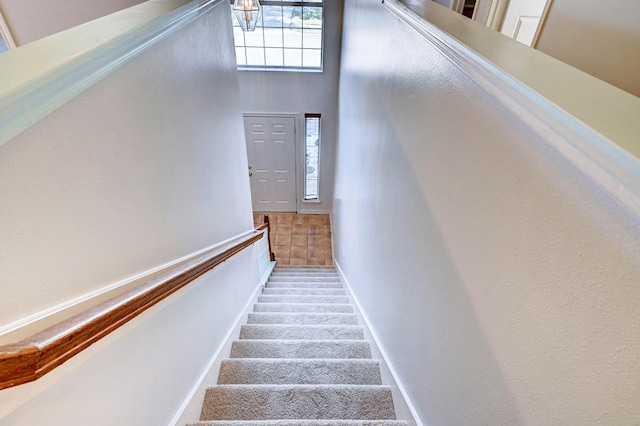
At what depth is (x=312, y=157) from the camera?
16.7ft

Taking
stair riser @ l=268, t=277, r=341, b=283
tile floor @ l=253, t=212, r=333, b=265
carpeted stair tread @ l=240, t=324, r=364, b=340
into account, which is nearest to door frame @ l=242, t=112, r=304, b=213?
tile floor @ l=253, t=212, r=333, b=265

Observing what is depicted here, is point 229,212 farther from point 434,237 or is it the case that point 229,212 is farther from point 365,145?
point 434,237

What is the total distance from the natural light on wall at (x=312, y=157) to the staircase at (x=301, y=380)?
10.4 feet

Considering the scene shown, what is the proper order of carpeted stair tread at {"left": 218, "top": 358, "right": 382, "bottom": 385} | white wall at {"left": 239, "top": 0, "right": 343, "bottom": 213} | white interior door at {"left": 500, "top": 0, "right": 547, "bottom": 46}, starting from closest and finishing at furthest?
carpeted stair tread at {"left": 218, "top": 358, "right": 382, "bottom": 385}
white interior door at {"left": 500, "top": 0, "right": 547, "bottom": 46}
white wall at {"left": 239, "top": 0, "right": 343, "bottom": 213}

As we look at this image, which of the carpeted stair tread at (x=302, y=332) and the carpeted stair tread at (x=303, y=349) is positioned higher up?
the carpeted stair tread at (x=303, y=349)

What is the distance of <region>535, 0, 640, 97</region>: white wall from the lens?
979 millimetres

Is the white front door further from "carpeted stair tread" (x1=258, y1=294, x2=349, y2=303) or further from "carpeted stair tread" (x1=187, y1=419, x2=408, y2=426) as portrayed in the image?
"carpeted stair tread" (x1=187, y1=419, x2=408, y2=426)

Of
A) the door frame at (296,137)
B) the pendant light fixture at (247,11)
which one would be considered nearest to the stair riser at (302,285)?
the door frame at (296,137)

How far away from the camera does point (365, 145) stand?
7.61 ft

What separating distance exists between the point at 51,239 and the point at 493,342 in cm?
90

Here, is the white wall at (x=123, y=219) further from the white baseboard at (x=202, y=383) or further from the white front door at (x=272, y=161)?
the white front door at (x=272, y=161)

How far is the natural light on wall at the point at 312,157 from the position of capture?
188 inches

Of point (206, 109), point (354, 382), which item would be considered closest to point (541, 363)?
point (354, 382)

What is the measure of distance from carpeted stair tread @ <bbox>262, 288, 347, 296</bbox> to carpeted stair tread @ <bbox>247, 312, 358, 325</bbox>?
2.43 ft
